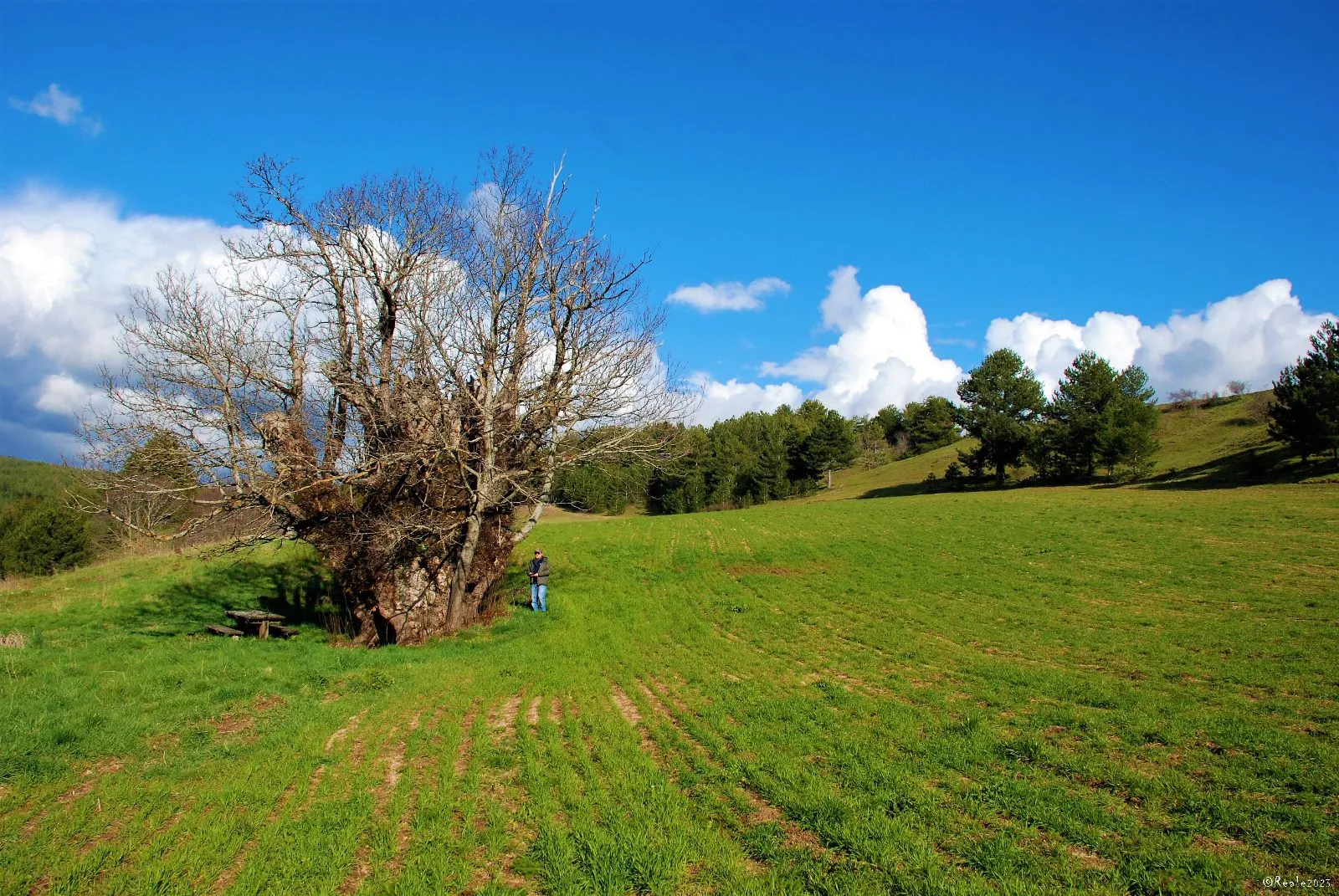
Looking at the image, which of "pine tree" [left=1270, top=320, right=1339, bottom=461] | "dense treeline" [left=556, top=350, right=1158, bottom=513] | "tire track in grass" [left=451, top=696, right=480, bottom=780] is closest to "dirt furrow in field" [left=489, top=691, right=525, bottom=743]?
"tire track in grass" [left=451, top=696, right=480, bottom=780]

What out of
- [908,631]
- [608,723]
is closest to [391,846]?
[608,723]

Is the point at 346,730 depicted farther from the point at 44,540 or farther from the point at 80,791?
the point at 44,540

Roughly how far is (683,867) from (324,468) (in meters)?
12.9

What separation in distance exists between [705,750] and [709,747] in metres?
0.08

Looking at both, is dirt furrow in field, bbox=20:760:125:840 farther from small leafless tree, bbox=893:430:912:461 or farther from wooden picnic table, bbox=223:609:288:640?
small leafless tree, bbox=893:430:912:461

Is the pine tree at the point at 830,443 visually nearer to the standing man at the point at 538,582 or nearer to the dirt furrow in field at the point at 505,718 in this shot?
the standing man at the point at 538,582

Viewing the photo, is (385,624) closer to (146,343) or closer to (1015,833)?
(146,343)

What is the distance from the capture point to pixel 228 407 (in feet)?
47.6

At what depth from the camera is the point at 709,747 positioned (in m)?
7.96

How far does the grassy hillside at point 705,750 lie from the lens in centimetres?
536

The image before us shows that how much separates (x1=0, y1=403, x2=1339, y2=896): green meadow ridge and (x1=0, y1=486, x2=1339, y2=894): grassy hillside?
0.14 feet

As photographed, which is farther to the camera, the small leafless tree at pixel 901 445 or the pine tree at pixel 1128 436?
the small leafless tree at pixel 901 445

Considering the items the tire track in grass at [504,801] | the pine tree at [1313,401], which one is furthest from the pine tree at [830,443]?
the tire track in grass at [504,801]

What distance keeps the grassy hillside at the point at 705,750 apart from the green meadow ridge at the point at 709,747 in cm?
4
